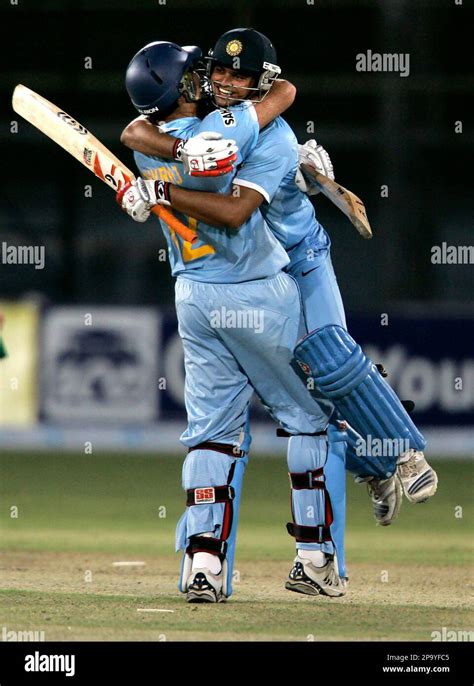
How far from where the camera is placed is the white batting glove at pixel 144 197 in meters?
5.60

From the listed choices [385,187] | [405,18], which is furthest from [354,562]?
[405,18]

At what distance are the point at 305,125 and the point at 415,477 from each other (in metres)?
18.5

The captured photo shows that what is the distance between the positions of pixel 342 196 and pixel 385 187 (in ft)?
26.3

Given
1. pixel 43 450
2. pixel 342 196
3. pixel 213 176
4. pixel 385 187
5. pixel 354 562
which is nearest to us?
pixel 213 176

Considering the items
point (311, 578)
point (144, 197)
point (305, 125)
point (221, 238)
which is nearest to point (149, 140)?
point (144, 197)

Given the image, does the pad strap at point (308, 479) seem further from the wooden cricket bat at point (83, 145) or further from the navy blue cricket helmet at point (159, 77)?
the navy blue cricket helmet at point (159, 77)

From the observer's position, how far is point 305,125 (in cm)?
2386

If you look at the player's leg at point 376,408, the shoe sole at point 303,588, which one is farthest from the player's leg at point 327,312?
the shoe sole at point 303,588

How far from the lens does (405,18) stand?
14.9 meters

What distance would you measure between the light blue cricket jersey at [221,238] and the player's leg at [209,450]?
0.32 ft

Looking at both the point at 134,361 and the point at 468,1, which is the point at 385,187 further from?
the point at 468,1

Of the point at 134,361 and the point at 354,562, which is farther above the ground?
the point at 134,361

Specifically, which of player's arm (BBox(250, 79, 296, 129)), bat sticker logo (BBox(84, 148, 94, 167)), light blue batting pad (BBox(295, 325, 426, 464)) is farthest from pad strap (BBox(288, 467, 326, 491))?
bat sticker logo (BBox(84, 148, 94, 167))
